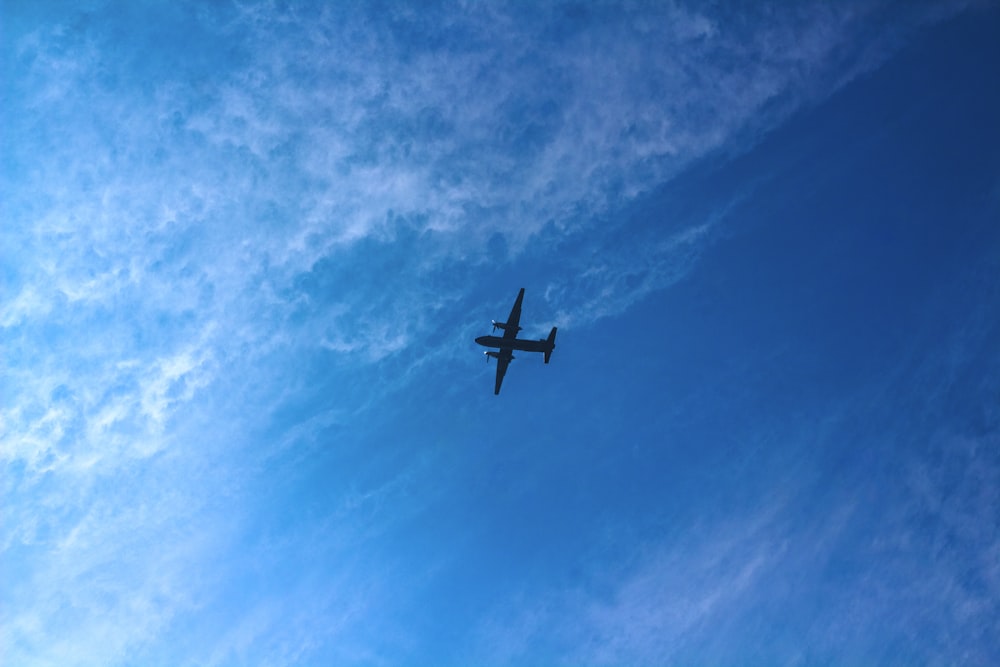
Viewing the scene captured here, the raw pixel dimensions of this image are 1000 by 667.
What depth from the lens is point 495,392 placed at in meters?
90.4

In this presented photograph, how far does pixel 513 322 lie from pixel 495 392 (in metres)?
11.1

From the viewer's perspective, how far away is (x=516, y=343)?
86.4 metres

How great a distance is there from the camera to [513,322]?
280 feet

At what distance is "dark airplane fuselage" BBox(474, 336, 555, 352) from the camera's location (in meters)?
86.1

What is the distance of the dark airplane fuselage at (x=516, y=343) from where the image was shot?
8607 centimetres
